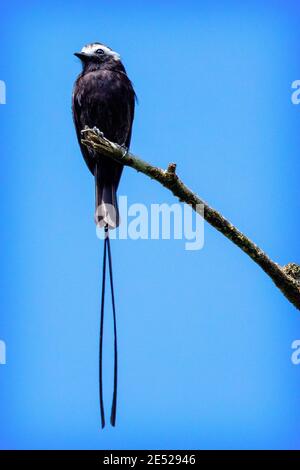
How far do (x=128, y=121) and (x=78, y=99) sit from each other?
34 cm

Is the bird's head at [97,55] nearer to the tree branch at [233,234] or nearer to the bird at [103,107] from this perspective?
the bird at [103,107]

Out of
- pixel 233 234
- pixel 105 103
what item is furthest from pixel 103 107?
pixel 233 234

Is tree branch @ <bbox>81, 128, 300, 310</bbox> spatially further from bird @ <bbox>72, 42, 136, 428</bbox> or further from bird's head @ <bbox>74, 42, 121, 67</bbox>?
bird's head @ <bbox>74, 42, 121, 67</bbox>

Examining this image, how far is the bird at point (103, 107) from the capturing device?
479 centimetres

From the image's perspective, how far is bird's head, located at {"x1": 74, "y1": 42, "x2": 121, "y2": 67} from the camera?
5008 millimetres

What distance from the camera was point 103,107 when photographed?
4777 mm

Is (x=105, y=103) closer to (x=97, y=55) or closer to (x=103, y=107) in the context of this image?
(x=103, y=107)

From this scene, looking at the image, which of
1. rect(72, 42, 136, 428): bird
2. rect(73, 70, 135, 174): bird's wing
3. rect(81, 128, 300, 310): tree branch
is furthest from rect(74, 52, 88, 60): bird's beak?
rect(81, 128, 300, 310): tree branch

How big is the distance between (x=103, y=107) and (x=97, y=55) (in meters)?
0.45

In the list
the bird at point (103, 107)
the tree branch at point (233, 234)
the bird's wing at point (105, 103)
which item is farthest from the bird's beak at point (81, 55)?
the tree branch at point (233, 234)

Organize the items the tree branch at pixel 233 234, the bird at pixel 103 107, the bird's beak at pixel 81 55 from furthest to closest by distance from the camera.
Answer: the bird's beak at pixel 81 55 → the bird at pixel 103 107 → the tree branch at pixel 233 234

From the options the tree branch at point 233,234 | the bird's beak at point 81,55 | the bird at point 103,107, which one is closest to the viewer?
the tree branch at point 233,234

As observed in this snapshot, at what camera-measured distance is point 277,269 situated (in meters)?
3.34
